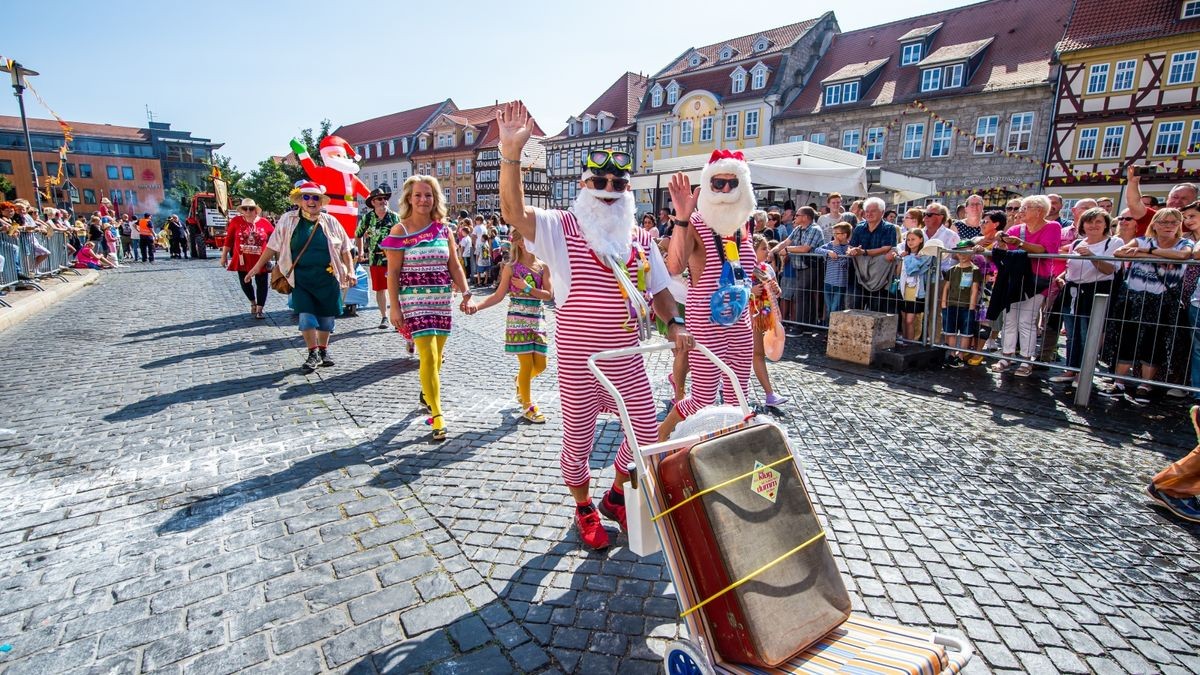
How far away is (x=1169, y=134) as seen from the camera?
23547 mm

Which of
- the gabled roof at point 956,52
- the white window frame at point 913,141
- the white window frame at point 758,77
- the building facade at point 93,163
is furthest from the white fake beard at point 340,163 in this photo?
the building facade at point 93,163

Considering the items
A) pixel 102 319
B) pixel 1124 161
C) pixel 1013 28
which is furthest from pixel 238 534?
pixel 1013 28

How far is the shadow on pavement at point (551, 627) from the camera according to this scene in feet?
7.45

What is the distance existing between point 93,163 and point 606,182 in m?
102

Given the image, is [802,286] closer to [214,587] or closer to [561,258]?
[561,258]

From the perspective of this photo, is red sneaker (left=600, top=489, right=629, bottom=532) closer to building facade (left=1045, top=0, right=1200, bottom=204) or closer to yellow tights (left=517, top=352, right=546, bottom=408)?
yellow tights (left=517, top=352, right=546, bottom=408)

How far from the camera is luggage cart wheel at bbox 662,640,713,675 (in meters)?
1.88

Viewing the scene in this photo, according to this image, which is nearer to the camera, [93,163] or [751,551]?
[751,551]

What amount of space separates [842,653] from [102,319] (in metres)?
12.7

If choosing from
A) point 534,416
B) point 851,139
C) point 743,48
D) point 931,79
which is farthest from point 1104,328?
point 743,48

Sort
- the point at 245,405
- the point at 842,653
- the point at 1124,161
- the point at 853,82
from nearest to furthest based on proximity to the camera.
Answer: the point at 842,653, the point at 245,405, the point at 1124,161, the point at 853,82

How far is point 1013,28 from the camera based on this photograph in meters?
28.2

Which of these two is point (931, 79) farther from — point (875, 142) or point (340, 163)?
point (340, 163)

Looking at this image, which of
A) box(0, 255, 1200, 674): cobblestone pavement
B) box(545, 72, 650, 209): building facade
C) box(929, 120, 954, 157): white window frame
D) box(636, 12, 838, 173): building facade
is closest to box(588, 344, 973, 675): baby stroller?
box(0, 255, 1200, 674): cobblestone pavement
